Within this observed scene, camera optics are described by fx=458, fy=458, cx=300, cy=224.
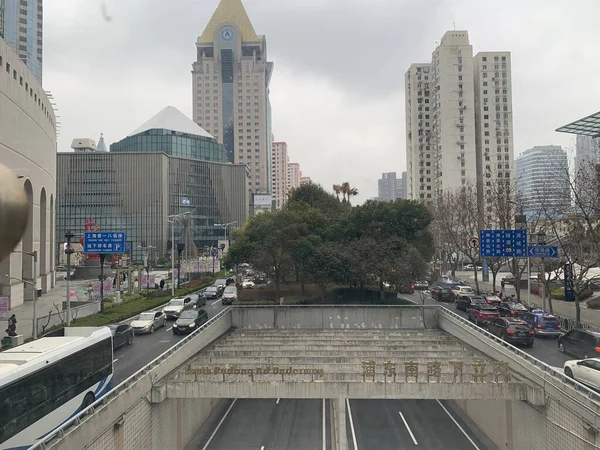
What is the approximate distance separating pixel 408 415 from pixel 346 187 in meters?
49.4

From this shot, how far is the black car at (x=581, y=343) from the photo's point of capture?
64.7ft

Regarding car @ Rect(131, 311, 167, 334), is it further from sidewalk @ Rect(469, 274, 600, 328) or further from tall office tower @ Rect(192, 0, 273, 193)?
tall office tower @ Rect(192, 0, 273, 193)

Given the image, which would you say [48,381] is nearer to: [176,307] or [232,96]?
[176,307]

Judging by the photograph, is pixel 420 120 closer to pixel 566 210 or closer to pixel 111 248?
pixel 566 210

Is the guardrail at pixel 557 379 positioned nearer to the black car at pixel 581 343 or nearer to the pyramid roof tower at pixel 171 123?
the black car at pixel 581 343

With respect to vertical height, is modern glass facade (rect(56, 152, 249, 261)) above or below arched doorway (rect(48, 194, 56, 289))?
above

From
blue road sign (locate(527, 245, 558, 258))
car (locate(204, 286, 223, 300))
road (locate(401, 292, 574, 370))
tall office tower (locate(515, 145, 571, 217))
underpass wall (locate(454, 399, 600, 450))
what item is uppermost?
tall office tower (locate(515, 145, 571, 217))

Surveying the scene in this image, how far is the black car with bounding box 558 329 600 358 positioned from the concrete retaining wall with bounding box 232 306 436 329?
10244mm

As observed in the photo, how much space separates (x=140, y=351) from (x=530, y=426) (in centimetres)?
1847

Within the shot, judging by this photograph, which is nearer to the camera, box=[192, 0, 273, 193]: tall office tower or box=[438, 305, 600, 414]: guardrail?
box=[438, 305, 600, 414]: guardrail

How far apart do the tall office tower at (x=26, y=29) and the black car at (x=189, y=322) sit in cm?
8824

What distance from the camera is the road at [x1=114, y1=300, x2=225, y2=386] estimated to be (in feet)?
67.9

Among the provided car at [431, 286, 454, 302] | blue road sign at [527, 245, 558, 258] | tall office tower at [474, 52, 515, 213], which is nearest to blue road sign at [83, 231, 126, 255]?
car at [431, 286, 454, 302]

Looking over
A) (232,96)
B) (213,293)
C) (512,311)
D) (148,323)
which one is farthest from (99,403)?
(232,96)
